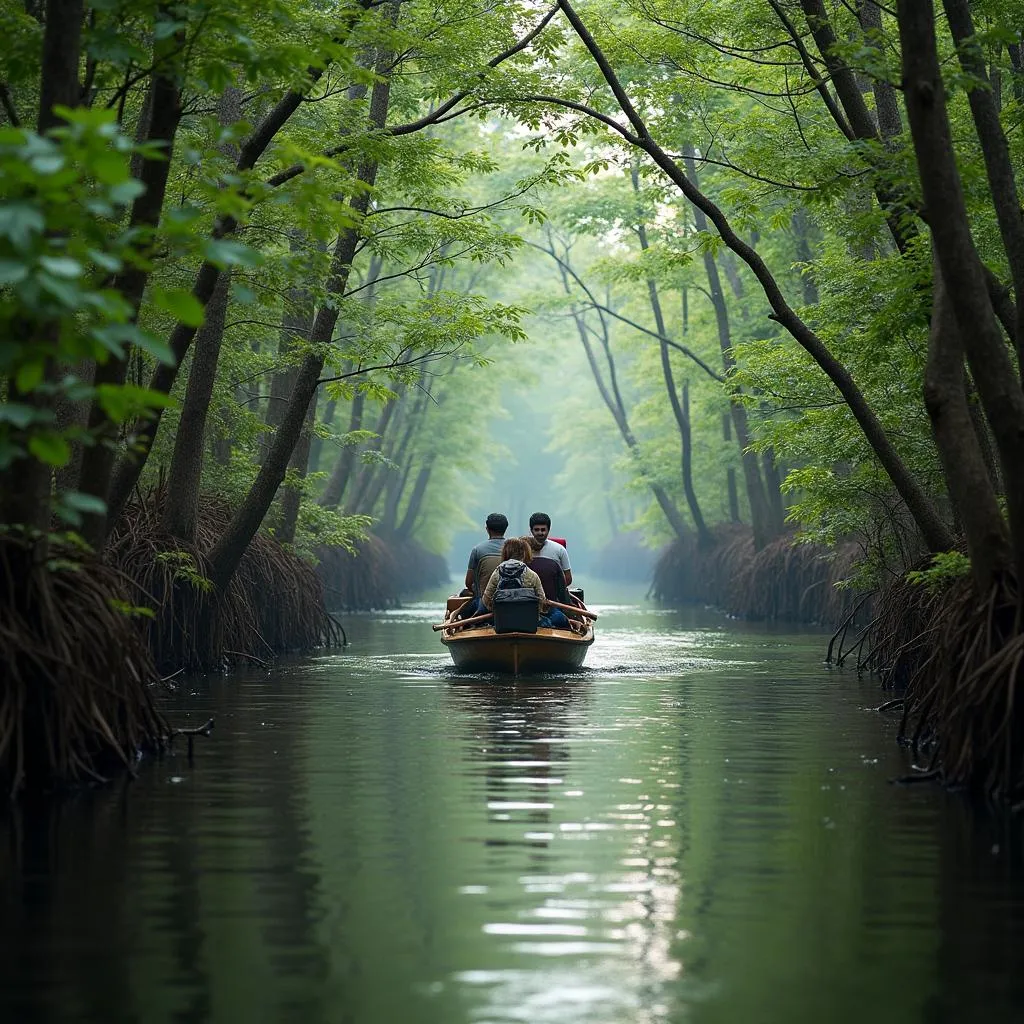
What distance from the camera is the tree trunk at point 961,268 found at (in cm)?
798

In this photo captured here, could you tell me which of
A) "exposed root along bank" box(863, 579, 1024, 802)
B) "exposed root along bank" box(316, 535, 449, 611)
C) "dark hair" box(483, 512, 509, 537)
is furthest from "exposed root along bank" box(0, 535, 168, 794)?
"exposed root along bank" box(316, 535, 449, 611)

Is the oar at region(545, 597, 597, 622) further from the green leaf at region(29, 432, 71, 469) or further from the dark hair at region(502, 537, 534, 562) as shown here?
the green leaf at region(29, 432, 71, 469)

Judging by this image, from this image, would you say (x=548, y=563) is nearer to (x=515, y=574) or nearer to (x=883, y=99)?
(x=515, y=574)

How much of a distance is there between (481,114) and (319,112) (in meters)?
5.14

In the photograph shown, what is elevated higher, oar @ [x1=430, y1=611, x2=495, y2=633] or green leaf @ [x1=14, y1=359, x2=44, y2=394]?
green leaf @ [x1=14, y1=359, x2=44, y2=394]

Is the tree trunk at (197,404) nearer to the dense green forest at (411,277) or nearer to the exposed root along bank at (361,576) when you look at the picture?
the dense green forest at (411,277)

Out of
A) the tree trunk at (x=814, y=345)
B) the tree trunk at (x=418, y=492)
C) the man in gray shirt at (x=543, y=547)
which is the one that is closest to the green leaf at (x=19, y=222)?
the tree trunk at (x=814, y=345)

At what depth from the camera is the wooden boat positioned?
15.9 m

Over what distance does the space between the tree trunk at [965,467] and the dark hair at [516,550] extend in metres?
7.16

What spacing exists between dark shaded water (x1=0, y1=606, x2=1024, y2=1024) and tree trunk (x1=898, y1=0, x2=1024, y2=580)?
5.73 ft

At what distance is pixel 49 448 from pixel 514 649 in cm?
1102

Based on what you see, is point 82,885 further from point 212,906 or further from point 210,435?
point 210,435

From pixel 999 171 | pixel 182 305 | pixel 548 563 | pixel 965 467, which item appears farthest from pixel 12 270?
pixel 548 563

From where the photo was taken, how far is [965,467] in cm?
866
